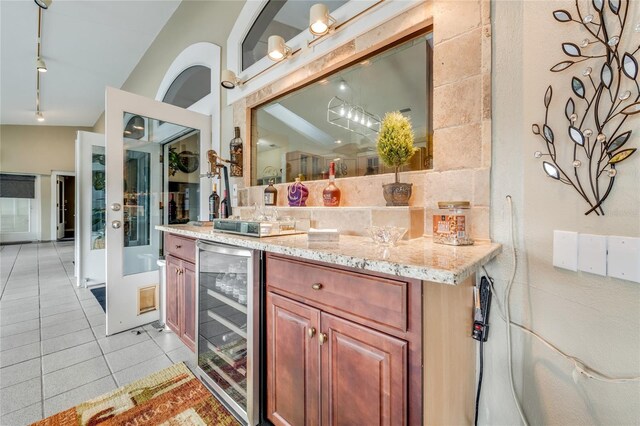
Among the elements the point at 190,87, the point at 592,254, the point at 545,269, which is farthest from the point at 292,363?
the point at 190,87

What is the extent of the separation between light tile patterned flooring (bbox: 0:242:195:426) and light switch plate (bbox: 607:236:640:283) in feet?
7.81

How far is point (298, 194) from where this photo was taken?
194 centimetres

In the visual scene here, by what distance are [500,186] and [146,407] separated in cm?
214

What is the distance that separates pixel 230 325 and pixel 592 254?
63.4 inches

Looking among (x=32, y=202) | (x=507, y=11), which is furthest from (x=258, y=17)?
(x=32, y=202)

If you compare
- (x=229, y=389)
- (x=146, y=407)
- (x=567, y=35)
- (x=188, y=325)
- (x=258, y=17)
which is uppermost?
(x=258, y=17)

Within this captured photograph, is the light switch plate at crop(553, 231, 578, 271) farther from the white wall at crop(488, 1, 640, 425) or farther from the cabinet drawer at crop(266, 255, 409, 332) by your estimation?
the cabinet drawer at crop(266, 255, 409, 332)

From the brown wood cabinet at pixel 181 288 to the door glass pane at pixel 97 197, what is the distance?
2.85 m

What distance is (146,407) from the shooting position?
1.53 meters

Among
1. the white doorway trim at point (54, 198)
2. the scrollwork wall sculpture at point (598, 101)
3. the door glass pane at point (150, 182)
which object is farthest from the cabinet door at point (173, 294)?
the white doorway trim at point (54, 198)

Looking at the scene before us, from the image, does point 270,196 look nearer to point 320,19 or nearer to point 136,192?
point 320,19

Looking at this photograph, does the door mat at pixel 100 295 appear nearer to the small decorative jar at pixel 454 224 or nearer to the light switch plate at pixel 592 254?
the small decorative jar at pixel 454 224

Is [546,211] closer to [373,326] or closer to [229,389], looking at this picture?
[373,326]

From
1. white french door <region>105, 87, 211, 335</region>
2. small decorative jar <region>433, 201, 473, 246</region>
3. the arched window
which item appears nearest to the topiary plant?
small decorative jar <region>433, 201, 473, 246</region>
